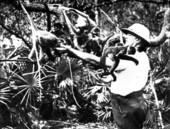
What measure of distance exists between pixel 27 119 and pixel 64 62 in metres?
0.63

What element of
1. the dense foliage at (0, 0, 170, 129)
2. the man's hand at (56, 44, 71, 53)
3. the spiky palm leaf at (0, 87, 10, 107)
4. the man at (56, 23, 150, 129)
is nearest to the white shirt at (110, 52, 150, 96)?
the man at (56, 23, 150, 129)

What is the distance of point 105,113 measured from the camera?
4156 mm

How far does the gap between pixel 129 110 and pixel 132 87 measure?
0.17ft

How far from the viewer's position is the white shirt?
0.72 meters

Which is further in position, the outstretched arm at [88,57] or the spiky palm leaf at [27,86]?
the spiky palm leaf at [27,86]

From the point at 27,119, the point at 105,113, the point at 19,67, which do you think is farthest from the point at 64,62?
the point at 105,113

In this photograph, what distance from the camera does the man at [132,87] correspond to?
71 centimetres

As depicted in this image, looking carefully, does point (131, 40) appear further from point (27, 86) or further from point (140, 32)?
point (27, 86)

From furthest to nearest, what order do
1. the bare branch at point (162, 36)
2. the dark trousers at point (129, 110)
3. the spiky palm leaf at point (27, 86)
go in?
the spiky palm leaf at point (27, 86) < the bare branch at point (162, 36) < the dark trousers at point (129, 110)

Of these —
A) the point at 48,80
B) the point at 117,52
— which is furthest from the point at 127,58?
the point at 48,80

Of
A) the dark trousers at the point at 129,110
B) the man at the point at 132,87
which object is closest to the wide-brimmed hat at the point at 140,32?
the man at the point at 132,87

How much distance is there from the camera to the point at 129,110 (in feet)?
2.35

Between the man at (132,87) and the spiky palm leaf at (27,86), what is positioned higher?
the man at (132,87)

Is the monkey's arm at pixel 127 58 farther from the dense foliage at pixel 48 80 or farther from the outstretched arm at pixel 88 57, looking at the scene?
the dense foliage at pixel 48 80
